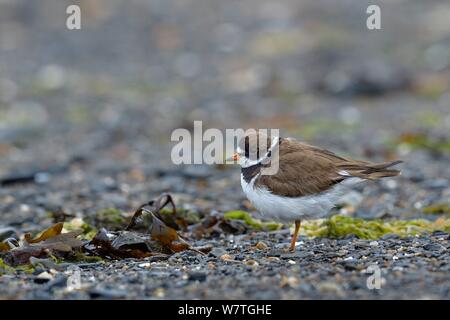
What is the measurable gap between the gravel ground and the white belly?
43 centimetres

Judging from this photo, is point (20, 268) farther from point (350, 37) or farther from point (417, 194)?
point (350, 37)

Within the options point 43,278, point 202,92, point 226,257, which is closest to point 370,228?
point 226,257

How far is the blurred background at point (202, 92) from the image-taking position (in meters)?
12.1

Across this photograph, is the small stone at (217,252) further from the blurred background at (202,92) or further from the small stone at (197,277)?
the blurred background at (202,92)

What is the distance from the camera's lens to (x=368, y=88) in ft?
62.1

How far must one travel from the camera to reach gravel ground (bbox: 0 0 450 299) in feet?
21.4

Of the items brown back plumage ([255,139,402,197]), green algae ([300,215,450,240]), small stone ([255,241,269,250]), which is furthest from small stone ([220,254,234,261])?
green algae ([300,215,450,240])

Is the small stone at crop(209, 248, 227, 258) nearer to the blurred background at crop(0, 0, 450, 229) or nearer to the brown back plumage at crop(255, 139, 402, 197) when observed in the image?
the brown back plumage at crop(255, 139, 402, 197)

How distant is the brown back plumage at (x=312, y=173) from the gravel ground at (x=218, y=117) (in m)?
0.67

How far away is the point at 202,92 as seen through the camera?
1991 cm

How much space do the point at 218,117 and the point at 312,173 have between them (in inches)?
397

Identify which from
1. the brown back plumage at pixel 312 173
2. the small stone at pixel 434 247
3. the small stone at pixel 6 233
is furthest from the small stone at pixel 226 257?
the small stone at pixel 6 233
